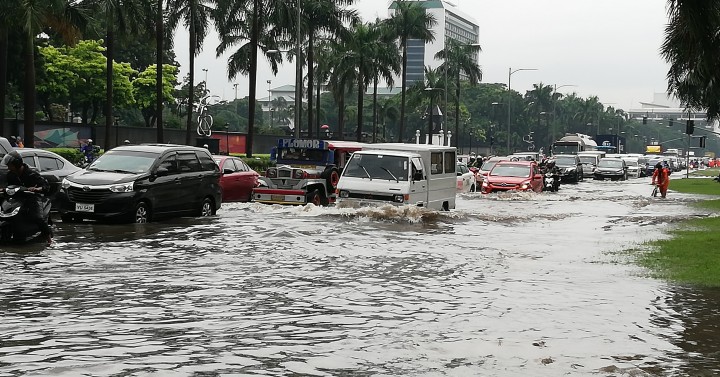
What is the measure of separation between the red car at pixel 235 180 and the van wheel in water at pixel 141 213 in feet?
21.6

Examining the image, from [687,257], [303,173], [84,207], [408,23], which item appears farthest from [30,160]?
[408,23]

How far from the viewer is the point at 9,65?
186ft

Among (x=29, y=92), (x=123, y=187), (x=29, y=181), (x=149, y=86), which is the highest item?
(x=149, y=86)

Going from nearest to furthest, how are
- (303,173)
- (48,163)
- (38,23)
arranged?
(48,163) < (303,173) < (38,23)

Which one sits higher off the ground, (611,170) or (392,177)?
(392,177)

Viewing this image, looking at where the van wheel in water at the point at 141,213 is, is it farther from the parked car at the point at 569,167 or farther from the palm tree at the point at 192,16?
the parked car at the point at 569,167

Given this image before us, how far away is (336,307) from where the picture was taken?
11.9m

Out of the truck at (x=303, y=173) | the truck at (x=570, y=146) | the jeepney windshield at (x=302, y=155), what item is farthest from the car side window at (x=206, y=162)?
the truck at (x=570, y=146)

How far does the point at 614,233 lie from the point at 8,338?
695 inches

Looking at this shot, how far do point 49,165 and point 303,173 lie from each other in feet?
23.2

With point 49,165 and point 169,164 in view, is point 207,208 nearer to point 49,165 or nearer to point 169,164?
point 169,164

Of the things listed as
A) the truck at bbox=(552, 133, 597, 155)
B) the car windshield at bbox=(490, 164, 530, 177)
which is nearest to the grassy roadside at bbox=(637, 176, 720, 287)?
the car windshield at bbox=(490, 164, 530, 177)

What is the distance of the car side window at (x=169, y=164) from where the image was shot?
73.5 ft

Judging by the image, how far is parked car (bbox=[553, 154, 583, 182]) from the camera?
62594 millimetres
